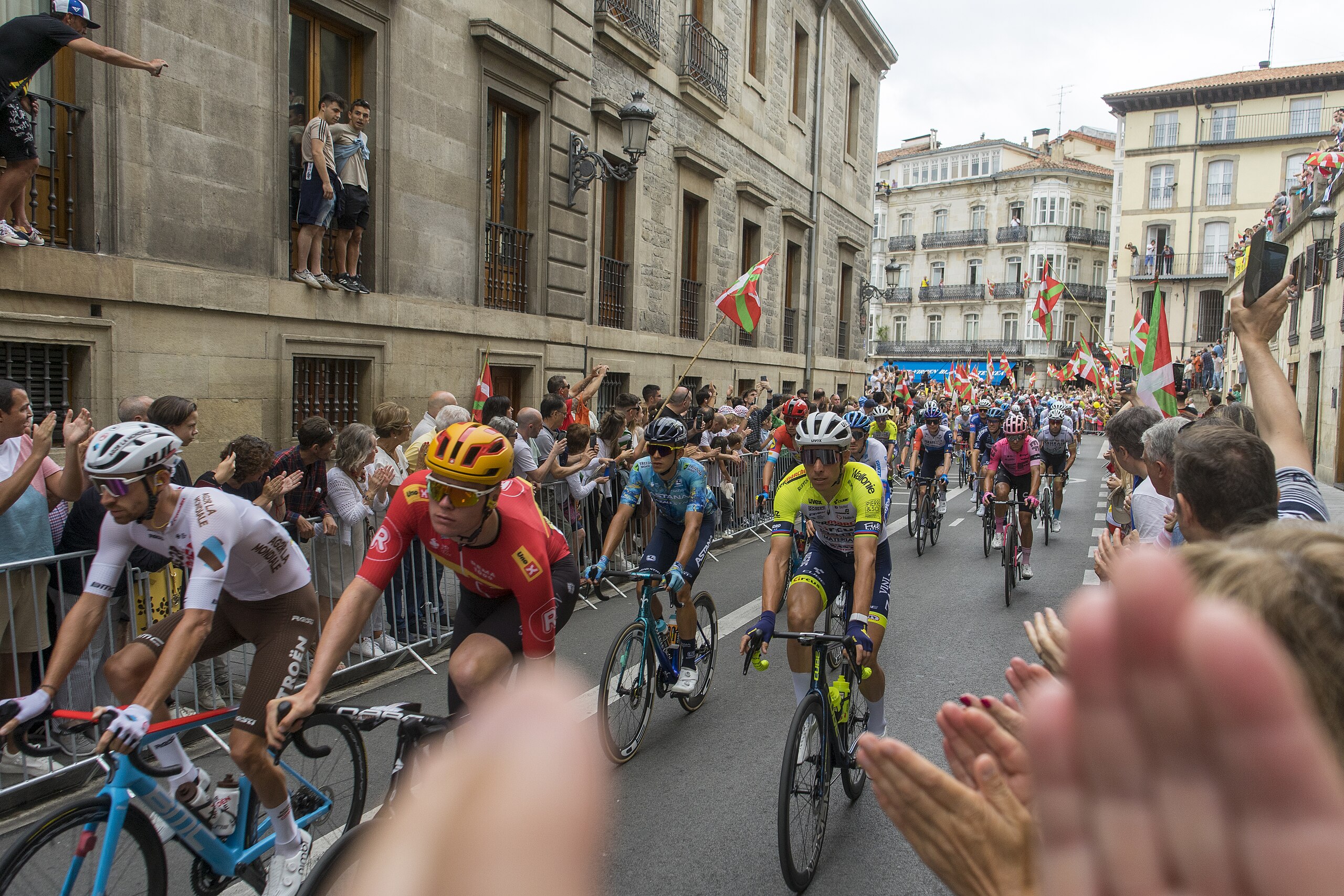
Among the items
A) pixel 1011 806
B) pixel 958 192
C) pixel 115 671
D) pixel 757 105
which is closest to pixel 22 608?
pixel 115 671

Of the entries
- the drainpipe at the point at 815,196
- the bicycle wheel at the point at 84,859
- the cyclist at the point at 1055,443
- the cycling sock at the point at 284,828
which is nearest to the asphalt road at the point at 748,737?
the cycling sock at the point at 284,828

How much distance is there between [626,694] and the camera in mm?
5414

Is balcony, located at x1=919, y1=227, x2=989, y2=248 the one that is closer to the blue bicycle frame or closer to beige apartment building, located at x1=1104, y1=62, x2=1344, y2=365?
beige apartment building, located at x1=1104, y1=62, x2=1344, y2=365

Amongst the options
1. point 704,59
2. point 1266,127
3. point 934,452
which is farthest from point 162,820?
point 1266,127

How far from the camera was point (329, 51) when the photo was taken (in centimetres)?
1058

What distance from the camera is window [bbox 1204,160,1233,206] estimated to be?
4962cm

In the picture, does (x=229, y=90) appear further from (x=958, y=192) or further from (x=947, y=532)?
(x=958, y=192)

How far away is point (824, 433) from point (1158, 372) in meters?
4.73

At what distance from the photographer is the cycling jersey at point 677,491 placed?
6.14 meters

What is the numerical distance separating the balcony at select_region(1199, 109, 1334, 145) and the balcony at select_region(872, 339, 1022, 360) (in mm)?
18483

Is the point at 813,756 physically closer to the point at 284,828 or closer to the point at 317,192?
the point at 284,828

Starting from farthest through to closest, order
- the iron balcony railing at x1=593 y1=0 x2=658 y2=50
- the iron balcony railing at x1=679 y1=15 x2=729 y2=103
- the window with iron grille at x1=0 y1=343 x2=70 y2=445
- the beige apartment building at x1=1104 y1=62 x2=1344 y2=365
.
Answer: the beige apartment building at x1=1104 y1=62 x2=1344 y2=365
the iron balcony railing at x1=679 y1=15 x2=729 y2=103
the iron balcony railing at x1=593 y1=0 x2=658 y2=50
the window with iron grille at x1=0 y1=343 x2=70 y2=445

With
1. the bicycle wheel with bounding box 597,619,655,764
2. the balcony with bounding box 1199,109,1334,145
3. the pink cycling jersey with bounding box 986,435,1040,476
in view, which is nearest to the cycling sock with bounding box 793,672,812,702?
the bicycle wheel with bounding box 597,619,655,764

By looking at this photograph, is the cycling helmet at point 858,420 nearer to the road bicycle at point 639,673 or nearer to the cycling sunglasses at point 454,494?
the road bicycle at point 639,673
